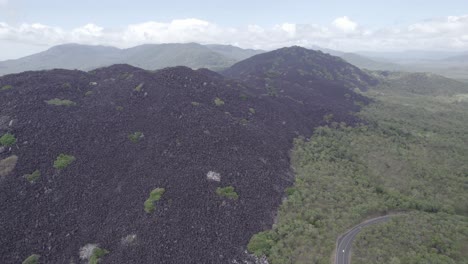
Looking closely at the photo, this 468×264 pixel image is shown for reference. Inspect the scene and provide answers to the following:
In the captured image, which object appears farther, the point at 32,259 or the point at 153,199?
the point at 153,199

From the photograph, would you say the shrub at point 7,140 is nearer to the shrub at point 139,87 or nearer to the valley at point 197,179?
the valley at point 197,179

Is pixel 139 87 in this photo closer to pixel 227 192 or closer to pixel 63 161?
pixel 63 161

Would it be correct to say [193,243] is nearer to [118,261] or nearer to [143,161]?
[118,261]

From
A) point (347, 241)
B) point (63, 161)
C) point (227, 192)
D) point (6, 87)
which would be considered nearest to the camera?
point (347, 241)

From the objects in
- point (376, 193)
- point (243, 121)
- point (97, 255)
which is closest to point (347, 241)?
point (376, 193)

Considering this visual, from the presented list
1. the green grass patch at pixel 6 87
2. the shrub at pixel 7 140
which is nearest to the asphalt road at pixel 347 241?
the shrub at pixel 7 140

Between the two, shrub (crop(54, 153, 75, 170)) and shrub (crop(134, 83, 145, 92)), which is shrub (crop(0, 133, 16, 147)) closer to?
shrub (crop(54, 153, 75, 170))
